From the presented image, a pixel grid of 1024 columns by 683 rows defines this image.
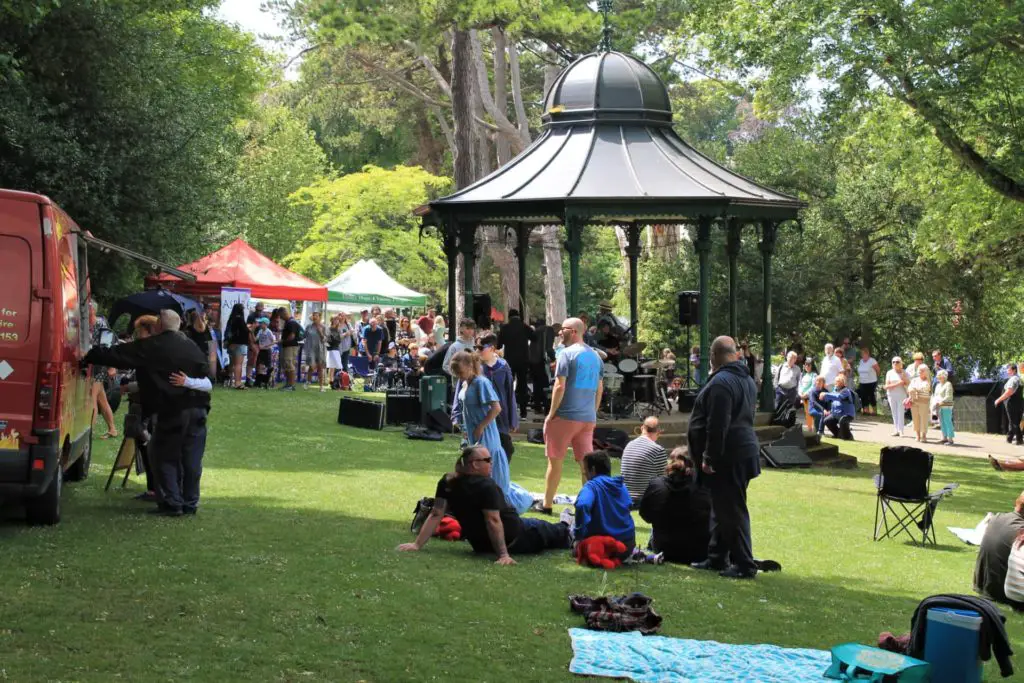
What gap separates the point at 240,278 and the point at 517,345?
35.7ft

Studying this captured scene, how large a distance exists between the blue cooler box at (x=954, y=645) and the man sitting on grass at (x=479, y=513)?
13.0 ft

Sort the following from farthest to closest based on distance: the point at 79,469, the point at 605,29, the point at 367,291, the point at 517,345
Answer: the point at 367,291, the point at 605,29, the point at 517,345, the point at 79,469

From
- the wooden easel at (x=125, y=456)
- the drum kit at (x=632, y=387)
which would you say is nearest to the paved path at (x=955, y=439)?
the drum kit at (x=632, y=387)

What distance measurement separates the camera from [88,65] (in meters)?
24.8

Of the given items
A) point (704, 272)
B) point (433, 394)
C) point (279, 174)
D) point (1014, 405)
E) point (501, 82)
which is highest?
point (501, 82)

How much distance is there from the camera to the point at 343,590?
977 centimetres

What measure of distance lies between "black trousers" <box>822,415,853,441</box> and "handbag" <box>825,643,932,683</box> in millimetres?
19823

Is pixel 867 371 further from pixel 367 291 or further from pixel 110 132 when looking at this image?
pixel 110 132

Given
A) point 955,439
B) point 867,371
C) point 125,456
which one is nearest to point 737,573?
point 125,456

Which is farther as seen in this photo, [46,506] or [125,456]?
[125,456]

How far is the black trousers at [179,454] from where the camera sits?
40.5ft

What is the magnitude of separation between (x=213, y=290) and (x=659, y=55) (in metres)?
15.1

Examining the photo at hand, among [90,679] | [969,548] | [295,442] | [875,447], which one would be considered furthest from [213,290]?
[90,679]

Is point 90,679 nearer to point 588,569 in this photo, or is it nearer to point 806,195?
point 588,569
